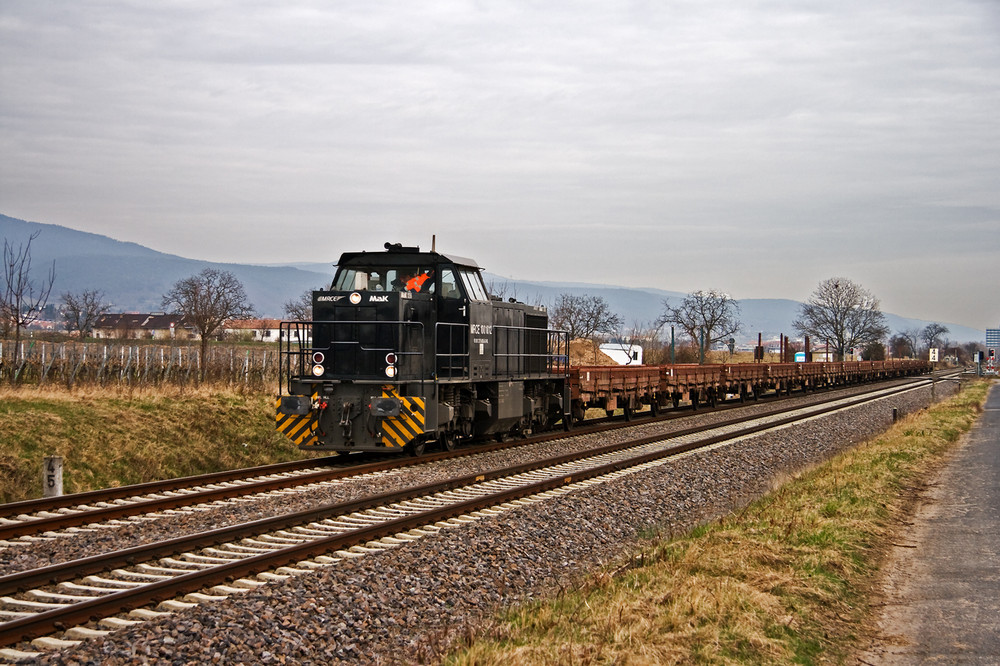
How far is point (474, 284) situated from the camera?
55.0ft

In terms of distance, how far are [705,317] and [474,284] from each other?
6324 centimetres

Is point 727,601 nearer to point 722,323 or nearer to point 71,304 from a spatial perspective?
point 71,304

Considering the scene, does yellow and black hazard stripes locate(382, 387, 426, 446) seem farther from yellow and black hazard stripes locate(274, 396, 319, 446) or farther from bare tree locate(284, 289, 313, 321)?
bare tree locate(284, 289, 313, 321)

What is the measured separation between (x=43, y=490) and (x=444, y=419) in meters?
6.15

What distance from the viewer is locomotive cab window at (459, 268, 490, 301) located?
53.3ft

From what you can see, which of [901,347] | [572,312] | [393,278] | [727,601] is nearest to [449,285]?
[393,278]

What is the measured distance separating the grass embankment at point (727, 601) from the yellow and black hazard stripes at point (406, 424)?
5.27 metres

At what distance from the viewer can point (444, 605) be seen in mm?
7250

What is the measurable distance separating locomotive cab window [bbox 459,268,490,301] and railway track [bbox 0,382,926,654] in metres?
4.06

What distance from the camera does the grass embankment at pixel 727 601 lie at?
19.0 ft

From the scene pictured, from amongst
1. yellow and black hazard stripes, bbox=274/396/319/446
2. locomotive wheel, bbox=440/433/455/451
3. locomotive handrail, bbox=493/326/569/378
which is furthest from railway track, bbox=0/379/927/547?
locomotive handrail, bbox=493/326/569/378

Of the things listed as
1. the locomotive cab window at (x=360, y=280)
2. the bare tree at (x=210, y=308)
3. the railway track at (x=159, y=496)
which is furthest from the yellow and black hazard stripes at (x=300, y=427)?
the bare tree at (x=210, y=308)

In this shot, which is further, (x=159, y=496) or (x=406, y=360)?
(x=406, y=360)

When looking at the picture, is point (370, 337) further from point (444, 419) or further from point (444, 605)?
point (444, 605)
